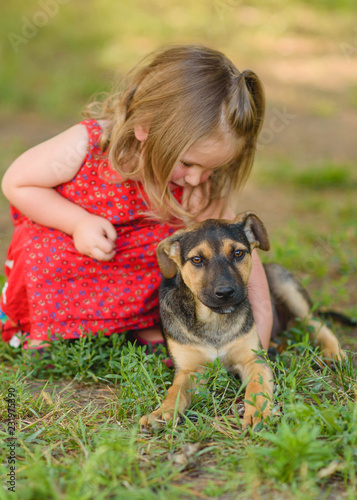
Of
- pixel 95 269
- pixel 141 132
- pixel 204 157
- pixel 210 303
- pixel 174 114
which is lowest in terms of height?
pixel 95 269

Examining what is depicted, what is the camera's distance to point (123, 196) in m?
4.11

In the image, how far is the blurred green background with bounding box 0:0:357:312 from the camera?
Answer: 704 cm

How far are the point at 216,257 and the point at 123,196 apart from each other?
1.06m

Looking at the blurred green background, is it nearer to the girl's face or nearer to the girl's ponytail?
the girl's ponytail

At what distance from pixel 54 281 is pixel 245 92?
74.5 inches

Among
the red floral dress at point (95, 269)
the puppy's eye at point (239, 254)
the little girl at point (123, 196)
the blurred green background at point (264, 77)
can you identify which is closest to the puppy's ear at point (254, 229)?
the puppy's eye at point (239, 254)

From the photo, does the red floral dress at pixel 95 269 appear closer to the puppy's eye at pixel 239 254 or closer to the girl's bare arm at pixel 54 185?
the girl's bare arm at pixel 54 185

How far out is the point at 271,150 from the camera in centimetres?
933

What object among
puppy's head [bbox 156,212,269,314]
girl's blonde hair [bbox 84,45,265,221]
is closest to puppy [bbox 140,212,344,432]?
puppy's head [bbox 156,212,269,314]

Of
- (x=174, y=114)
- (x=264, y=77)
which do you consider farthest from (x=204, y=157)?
(x=264, y=77)

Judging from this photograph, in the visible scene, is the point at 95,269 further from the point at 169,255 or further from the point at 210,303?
the point at 210,303

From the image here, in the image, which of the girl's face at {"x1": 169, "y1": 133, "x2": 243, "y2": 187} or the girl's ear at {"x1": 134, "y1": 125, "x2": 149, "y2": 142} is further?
the girl's ear at {"x1": 134, "y1": 125, "x2": 149, "y2": 142}

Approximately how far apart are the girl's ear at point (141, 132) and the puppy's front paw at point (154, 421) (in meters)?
1.83

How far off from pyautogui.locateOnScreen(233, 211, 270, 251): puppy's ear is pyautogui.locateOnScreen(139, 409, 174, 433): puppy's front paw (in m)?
1.25
